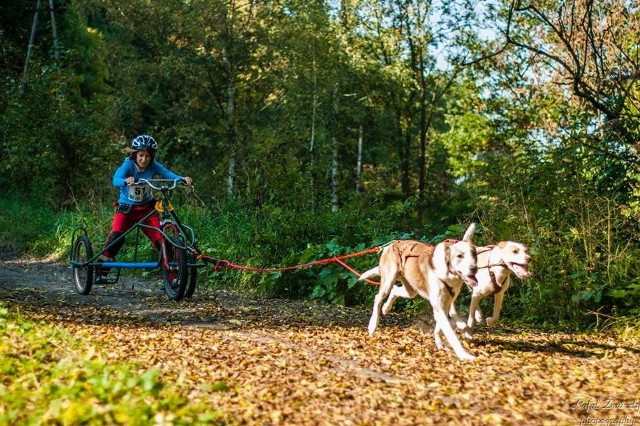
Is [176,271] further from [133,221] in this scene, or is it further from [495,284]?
[495,284]

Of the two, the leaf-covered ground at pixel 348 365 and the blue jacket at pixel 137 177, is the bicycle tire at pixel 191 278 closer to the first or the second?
the leaf-covered ground at pixel 348 365

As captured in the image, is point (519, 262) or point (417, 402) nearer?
point (417, 402)

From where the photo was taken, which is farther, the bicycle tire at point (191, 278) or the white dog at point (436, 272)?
the bicycle tire at point (191, 278)

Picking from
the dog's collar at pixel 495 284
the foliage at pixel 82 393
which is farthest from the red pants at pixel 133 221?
the dog's collar at pixel 495 284

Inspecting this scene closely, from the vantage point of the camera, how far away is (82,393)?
4703 millimetres

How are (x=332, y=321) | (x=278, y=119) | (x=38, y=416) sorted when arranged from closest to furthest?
(x=38, y=416), (x=332, y=321), (x=278, y=119)

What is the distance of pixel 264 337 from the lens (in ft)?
25.2

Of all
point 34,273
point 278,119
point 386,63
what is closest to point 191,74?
point 278,119

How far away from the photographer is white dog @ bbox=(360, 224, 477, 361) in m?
6.52

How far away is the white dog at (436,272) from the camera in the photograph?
6516mm

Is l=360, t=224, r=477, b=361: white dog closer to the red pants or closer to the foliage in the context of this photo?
the foliage

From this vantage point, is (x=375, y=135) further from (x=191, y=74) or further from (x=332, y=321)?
(x=332, y=321)

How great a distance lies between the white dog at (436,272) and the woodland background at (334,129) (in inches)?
94.4

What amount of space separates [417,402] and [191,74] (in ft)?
101
